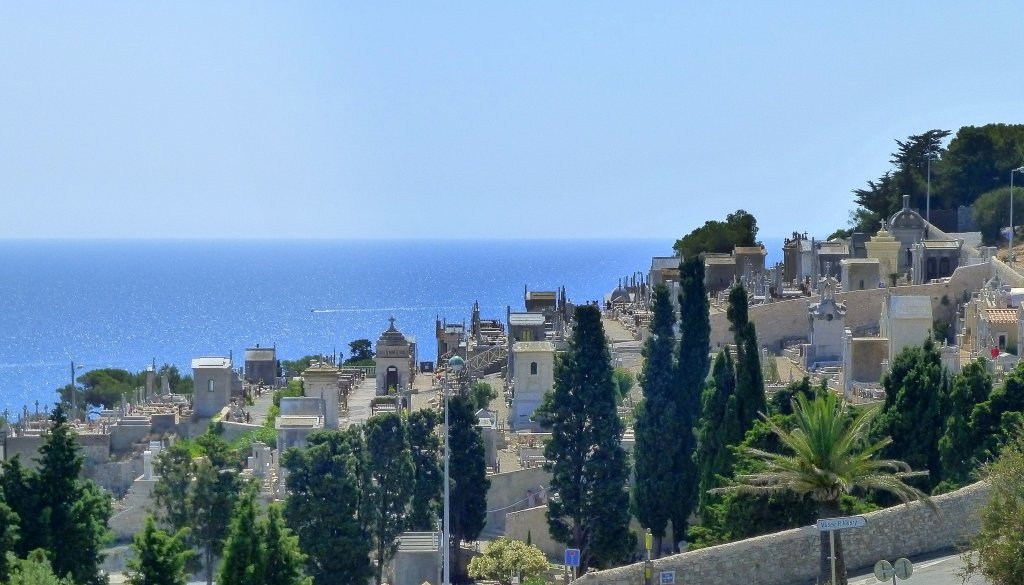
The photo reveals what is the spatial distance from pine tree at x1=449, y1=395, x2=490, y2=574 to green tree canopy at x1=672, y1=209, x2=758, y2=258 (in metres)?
33.1

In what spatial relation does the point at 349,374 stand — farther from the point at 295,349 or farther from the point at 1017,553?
the point at 295,349

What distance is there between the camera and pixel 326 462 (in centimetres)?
2647

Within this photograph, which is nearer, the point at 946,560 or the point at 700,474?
the point at 946,560

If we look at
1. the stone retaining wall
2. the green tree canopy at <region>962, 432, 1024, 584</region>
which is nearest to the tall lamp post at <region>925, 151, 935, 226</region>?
the stone retaining wall

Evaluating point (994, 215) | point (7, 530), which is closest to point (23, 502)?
point (7, 530)

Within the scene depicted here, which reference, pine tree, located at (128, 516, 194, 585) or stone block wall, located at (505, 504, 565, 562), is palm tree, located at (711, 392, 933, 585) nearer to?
pine tree, located at (128, 516, 194, 585)

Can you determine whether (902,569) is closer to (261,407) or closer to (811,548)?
(811,548)

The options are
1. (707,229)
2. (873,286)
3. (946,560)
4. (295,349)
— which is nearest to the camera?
(946,560)

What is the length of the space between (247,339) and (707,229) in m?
62.9

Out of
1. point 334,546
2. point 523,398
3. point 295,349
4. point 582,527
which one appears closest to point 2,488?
point 334,546

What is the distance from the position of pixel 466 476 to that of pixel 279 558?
8539mm

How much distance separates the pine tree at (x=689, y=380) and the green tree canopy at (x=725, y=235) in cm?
3075

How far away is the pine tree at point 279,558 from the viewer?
2106 centimetres

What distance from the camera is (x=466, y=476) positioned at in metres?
29.5
